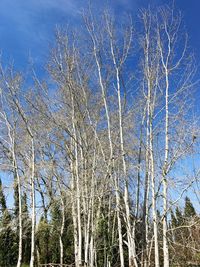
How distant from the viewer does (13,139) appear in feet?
45.1

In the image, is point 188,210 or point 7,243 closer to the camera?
point 7,243

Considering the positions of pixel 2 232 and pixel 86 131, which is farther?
pixel 2 232

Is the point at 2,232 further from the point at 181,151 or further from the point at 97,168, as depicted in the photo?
the point at 181,151

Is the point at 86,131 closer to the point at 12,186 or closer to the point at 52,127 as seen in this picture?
the point at 52,127

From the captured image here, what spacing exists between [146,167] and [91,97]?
376 centimetres

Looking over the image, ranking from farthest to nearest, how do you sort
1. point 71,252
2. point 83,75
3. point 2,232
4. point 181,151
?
point 71,252 → point 2,232 → point 83,75 → point 181,151

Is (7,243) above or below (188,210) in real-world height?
below

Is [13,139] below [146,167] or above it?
above

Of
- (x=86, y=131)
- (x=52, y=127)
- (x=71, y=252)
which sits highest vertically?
(x=52, y=127)

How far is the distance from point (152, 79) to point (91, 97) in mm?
3179

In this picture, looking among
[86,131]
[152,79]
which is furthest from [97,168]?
[152,79]

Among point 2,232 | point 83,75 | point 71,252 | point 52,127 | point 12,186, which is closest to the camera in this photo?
point 83,75

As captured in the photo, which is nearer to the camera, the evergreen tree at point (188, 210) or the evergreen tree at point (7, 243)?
the evergreen tree at point (188, 210)

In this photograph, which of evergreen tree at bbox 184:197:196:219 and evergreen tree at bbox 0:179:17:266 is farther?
evergreen tree at bbox 0:179:17:266
